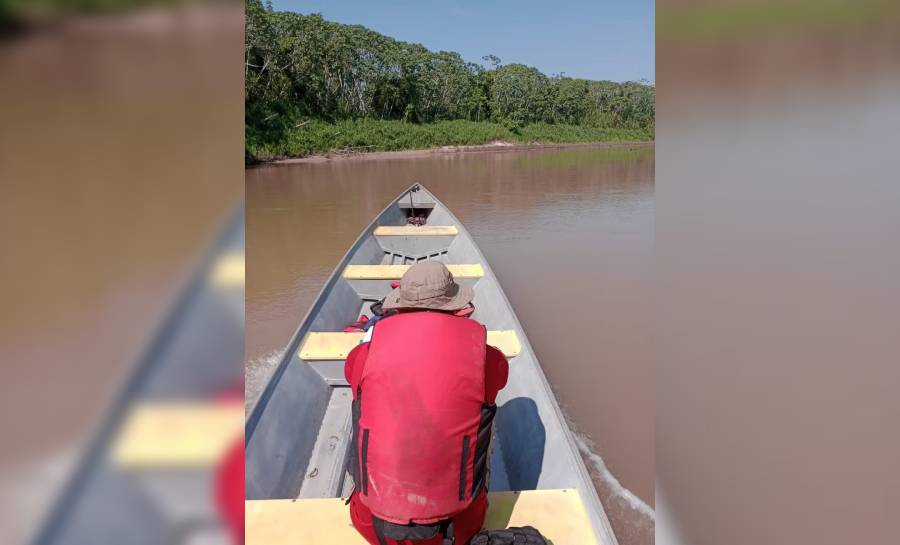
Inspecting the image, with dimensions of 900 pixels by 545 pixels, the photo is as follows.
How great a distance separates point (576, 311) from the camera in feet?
18.1

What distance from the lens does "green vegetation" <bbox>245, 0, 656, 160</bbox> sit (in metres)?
24.2

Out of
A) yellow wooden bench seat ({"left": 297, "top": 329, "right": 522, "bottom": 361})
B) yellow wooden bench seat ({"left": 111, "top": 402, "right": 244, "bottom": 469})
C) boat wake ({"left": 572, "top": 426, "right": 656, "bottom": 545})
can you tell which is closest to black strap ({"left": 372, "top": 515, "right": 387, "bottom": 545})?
yellow wooden bench seat ({"left": 111, "top": 402, "right": 244, "bottom": 469})

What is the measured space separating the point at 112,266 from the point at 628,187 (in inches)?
660

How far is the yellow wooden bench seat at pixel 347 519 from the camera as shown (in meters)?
1.78

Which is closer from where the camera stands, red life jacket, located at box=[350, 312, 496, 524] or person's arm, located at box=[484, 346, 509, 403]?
red life jacket, located at box=[350, 312, 496, 524]

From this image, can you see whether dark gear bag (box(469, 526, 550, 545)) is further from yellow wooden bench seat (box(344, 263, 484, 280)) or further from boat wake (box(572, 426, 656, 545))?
yellow wooden bench seat (box(344, 263, 484, 280))

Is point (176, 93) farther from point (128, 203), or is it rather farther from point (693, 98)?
point (693, 98)

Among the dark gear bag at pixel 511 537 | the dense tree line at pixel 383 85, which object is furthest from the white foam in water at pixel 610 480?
the dense tree line at pixel 383 85

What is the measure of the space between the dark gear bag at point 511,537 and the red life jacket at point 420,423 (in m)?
0.10

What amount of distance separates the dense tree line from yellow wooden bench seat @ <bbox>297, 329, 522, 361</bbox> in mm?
17808

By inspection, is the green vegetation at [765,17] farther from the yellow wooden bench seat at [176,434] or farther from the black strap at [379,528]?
the black strap at [379,528]

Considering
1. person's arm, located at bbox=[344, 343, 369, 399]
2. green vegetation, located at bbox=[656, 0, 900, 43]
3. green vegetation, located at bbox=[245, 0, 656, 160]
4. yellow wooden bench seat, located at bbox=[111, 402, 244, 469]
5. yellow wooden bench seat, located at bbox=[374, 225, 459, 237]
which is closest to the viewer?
yellow wooden bench seat, located at bbox=[111, 402, 244, 469]

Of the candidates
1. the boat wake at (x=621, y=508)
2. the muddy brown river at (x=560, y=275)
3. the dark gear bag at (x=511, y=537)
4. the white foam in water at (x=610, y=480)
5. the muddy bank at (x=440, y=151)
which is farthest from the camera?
the muddy bank at (x=440, y=151)

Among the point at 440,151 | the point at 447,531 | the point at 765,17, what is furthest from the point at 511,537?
the point at 440,151
